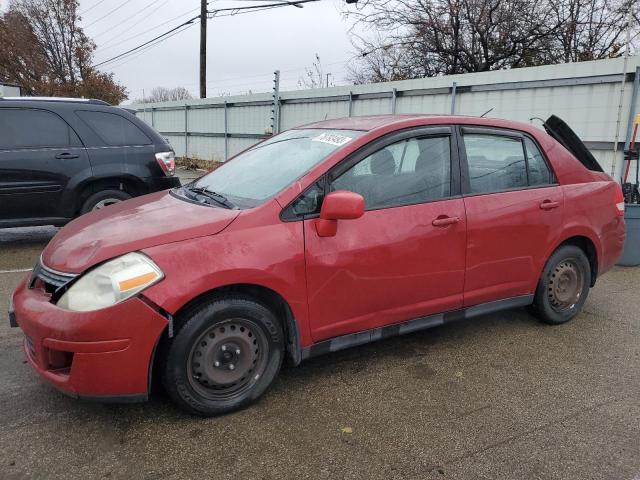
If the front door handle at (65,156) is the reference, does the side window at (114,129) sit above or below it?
above

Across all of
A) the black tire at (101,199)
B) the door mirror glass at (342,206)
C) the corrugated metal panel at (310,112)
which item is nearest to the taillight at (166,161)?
the black tire at (101,199)

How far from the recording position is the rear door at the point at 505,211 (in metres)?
3.54

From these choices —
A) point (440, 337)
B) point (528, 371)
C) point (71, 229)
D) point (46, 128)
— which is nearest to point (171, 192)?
point (71, 229)

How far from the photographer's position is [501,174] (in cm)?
374

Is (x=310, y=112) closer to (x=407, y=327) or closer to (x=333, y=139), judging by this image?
(x=333, y=139)

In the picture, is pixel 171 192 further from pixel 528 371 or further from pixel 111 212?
pixel 528 371

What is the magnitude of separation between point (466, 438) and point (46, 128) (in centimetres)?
576

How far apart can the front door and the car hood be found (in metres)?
0.58

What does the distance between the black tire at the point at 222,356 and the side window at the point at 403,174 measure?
2.98ft

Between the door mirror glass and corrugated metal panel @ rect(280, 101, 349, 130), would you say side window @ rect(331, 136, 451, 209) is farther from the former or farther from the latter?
corrugated metal panel @ rect(280, 101, 349, 130)

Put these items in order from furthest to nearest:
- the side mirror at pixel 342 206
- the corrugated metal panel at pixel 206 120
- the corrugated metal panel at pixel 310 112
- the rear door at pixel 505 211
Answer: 1. the corrugated metal panel at pixel 206 120
2. the corrugated metal panel at pixel 310 112
3. the rear door at pixel 505 211
4. the side mirror at pixel 342 206

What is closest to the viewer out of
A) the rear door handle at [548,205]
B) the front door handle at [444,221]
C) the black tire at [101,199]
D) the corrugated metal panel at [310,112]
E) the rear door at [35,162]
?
the front door handle at [444,221]

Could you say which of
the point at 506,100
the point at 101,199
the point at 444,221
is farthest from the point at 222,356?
the point at 506,100

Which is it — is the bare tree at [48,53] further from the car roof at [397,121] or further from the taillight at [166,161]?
the car roof at [397,121]
